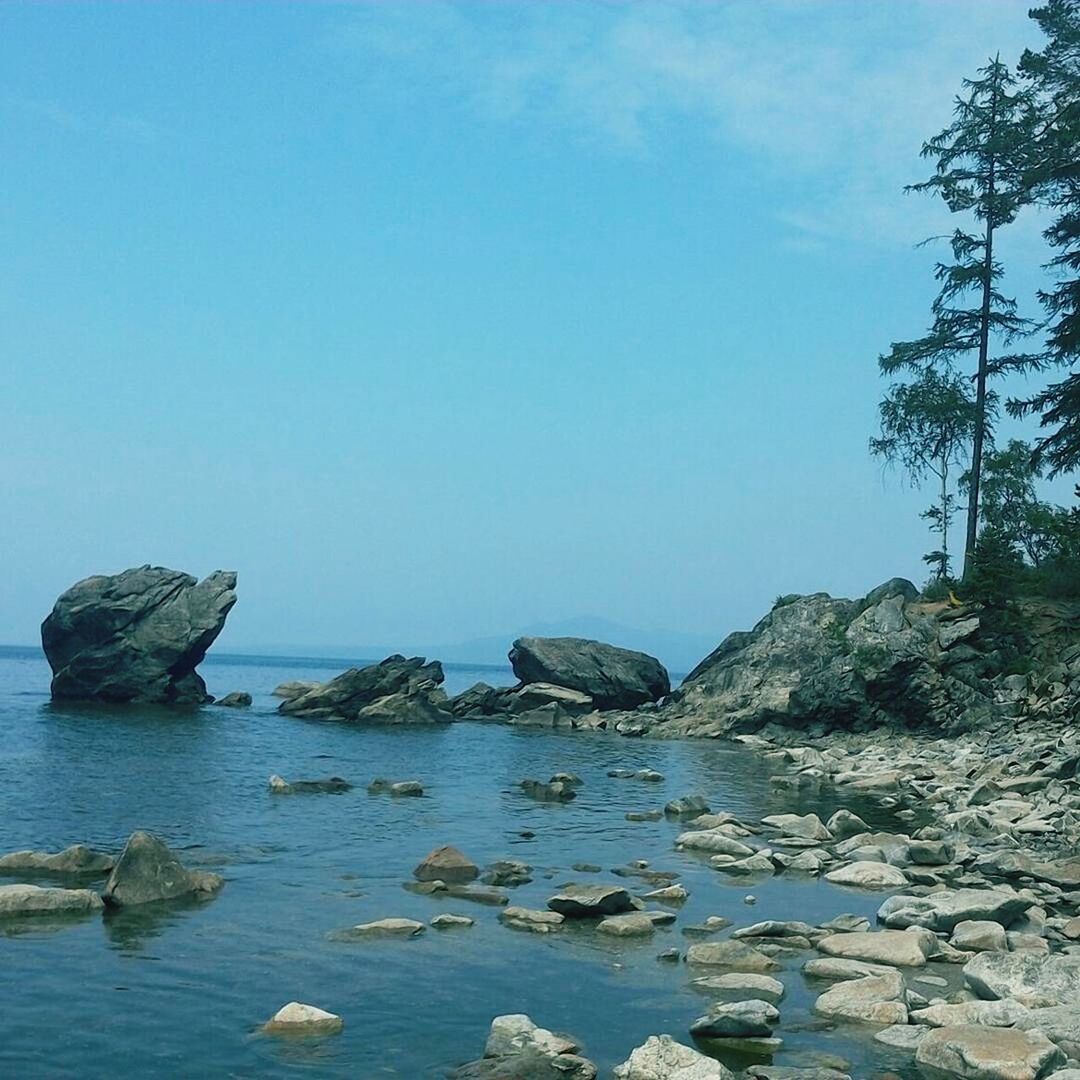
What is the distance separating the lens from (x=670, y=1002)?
1090cm

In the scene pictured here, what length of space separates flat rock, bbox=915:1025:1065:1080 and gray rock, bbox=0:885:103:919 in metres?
10.4

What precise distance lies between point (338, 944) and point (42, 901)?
4189 mm

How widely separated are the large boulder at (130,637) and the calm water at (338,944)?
3148cm

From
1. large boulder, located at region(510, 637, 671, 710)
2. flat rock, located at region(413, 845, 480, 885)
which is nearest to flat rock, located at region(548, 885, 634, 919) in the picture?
flat rock, located at region(413, 845, 480, 885)

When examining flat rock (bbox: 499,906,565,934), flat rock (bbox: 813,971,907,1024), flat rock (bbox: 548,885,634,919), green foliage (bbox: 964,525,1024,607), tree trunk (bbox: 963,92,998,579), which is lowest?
flat rock (bbox: 499,906,565,934)

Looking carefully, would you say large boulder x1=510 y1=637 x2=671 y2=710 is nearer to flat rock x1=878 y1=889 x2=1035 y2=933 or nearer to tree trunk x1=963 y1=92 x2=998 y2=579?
tree trunk x1=963 y1=92 x2=998 y2=579

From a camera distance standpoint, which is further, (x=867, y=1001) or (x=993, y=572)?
(x=993, y=572)

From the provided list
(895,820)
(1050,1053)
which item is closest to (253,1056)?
(1050,1053)

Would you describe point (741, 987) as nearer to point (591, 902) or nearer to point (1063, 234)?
point (591, 902)

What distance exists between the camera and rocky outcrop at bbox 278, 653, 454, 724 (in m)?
58.1

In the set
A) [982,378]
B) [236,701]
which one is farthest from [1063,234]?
[236,701]

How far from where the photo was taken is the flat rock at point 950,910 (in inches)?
544

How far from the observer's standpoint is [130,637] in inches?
2488

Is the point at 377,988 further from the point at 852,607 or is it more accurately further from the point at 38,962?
the point at 852,607
